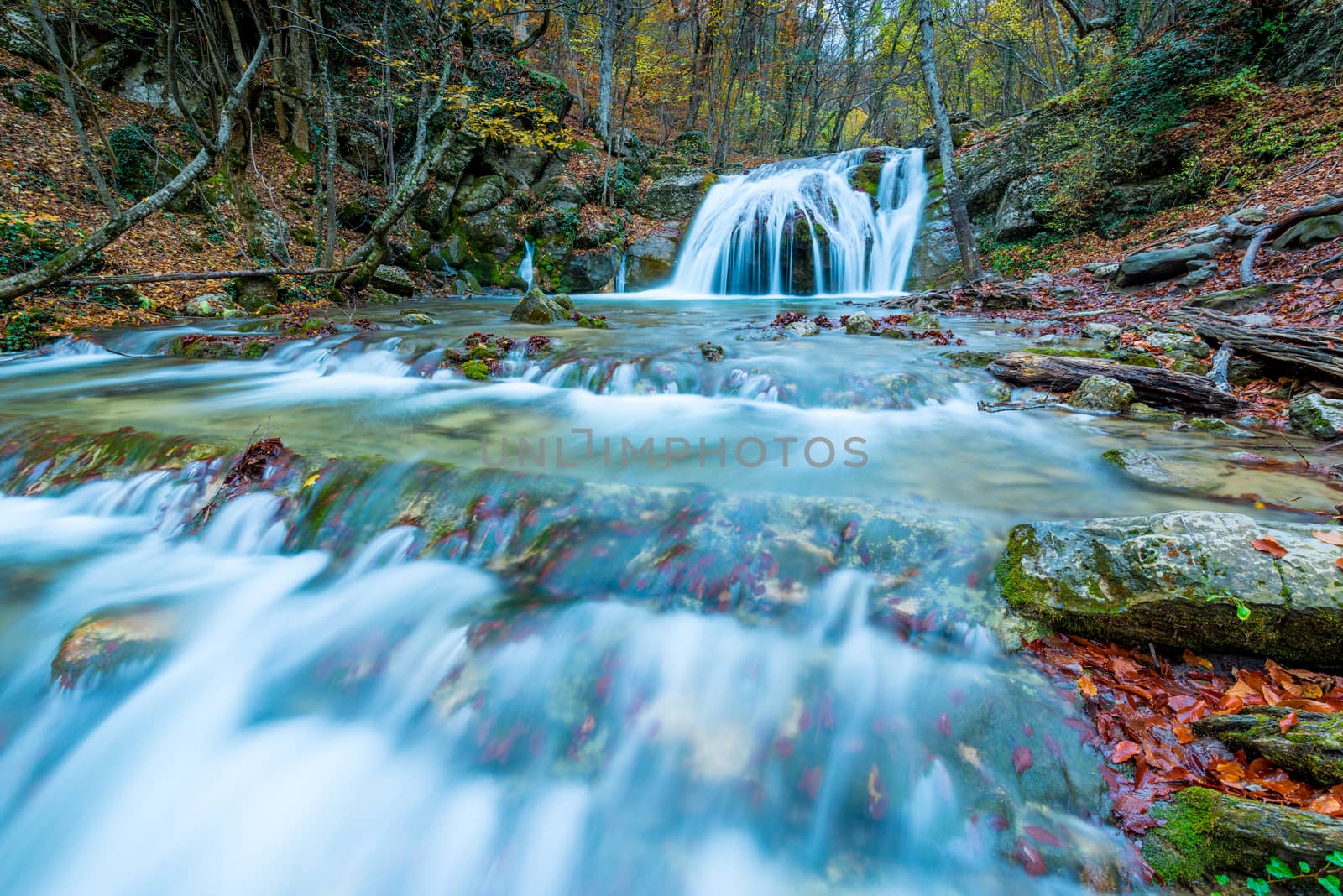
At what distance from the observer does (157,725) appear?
2.40 meters

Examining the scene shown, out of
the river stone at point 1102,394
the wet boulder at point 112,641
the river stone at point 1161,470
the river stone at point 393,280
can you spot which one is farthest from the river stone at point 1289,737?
the river stone at point 393,280

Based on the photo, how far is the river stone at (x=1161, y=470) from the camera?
124 inches

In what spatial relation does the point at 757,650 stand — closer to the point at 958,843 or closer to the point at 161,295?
the point at 958,843

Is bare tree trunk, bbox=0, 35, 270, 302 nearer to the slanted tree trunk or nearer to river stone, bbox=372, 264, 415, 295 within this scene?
river stone, bbox=372, 264, 415, 295

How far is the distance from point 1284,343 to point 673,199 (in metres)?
15.9

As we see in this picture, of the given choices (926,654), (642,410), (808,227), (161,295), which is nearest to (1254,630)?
(926,654)

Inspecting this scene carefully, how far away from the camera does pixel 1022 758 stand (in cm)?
190

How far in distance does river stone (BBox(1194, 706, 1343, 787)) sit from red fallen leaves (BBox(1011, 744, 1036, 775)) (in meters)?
0.54

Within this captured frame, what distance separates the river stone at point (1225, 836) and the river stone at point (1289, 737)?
20cm

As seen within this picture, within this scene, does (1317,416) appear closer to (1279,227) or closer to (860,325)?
(860,325)

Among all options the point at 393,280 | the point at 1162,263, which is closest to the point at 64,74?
the point at 393,280

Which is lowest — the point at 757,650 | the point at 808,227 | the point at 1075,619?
the point at 757,650

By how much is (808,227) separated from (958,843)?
15.0 m

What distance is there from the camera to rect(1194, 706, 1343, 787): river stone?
1536 mm
